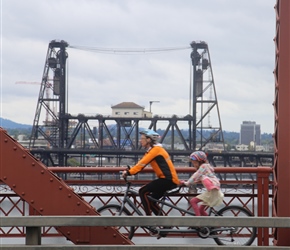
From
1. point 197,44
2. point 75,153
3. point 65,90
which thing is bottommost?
point 75,153

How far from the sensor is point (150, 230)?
7828 millimetres

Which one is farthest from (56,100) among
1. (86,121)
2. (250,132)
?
(250,132)

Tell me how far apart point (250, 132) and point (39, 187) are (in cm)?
12490

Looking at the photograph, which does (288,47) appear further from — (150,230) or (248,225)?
(150,230)

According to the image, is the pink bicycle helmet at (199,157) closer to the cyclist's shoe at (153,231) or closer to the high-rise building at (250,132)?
the cyclist's shoe at (153,231)

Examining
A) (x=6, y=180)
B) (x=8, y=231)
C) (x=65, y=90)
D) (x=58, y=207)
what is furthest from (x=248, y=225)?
(x=65, y=90)

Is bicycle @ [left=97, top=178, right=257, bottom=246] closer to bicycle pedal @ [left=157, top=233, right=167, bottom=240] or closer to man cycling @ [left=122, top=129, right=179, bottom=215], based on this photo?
bicycle pedal @ [left=157, top=233, right=167, bottom=240]

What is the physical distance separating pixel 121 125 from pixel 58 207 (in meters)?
69.9

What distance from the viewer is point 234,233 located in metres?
7.93

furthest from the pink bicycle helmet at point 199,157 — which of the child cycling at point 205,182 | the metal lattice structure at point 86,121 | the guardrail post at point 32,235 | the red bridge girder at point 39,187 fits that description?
the metal lattice structure at point 86,121

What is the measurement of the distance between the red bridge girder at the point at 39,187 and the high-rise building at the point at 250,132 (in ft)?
386

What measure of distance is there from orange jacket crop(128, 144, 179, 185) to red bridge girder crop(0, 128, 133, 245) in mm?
1573

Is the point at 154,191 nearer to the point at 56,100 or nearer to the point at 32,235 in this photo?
the point at 32,235

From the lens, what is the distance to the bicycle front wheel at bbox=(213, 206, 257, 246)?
7.83 metres
